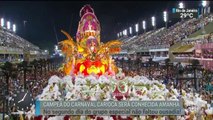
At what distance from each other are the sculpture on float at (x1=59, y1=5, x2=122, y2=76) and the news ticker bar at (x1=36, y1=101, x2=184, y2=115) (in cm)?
2020

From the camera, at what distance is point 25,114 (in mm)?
13836

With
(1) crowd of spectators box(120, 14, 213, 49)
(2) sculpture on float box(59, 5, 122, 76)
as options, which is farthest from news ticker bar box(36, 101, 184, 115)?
(1) crowd of spectators box(120, 14, 213, 49)

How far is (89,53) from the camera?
102 feet

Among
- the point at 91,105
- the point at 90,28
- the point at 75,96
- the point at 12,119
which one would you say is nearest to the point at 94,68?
the point at 90,28

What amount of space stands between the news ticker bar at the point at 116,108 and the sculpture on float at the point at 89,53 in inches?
795

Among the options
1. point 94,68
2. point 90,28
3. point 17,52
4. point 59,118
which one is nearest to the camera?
point 59,118

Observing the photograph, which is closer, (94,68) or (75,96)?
(75,96)

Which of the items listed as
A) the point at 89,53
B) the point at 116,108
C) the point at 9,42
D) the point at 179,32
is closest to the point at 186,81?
the point at 89,53

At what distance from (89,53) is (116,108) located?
21.7 m

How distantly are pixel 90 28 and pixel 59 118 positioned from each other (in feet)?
72.4

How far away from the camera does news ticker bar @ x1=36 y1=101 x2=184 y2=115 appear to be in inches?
373

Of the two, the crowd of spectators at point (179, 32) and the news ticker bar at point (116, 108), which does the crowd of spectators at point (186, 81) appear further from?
the crowd of spectators at point (179, 32)

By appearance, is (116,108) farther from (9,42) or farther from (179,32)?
(179,32)

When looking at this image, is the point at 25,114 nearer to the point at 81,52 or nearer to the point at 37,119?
the point at 37,119
